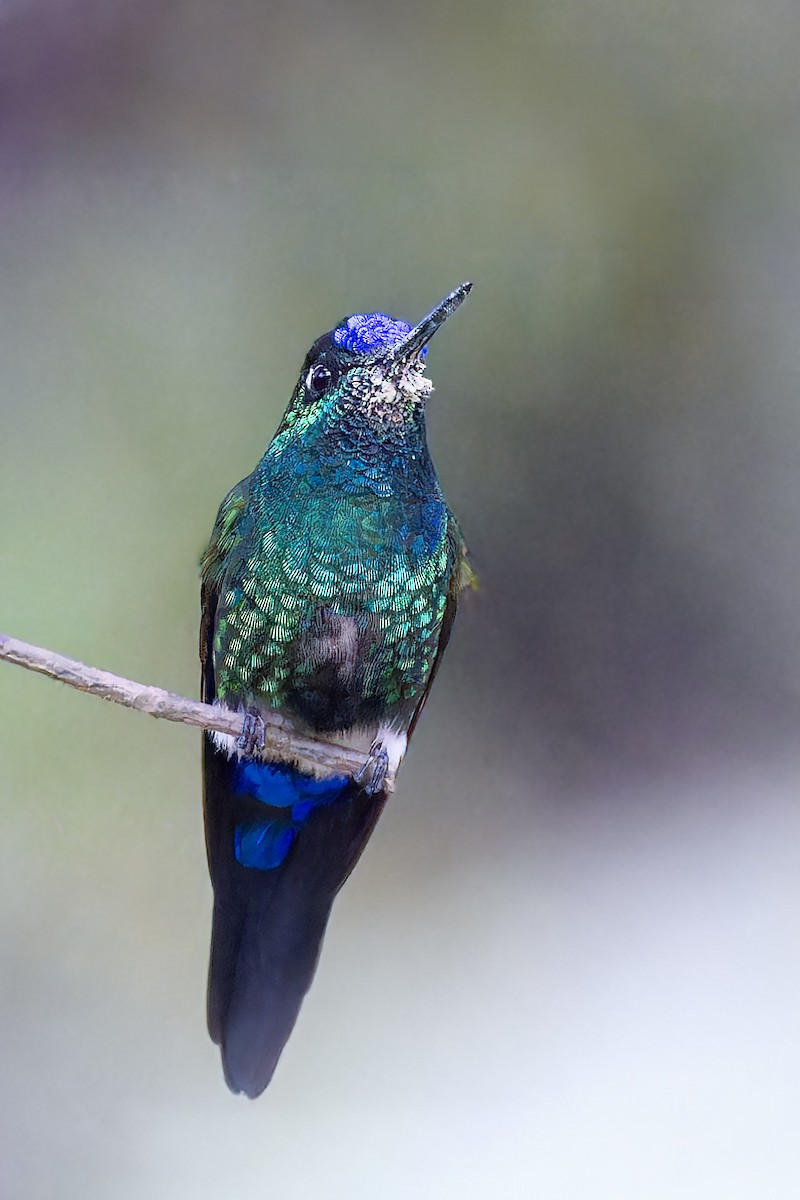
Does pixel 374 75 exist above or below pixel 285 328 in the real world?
above

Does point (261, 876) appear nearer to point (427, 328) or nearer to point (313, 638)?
point (313, 638)

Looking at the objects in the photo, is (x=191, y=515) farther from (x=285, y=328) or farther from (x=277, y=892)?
(x=277, y=892)

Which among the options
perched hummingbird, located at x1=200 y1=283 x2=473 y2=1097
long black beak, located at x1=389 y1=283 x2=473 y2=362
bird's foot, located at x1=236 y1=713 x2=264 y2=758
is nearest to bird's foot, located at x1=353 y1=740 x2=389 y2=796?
perched hummingbird, located at x1=200 y1=283 x2=473 y2=1097

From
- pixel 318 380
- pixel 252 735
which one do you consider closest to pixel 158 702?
pixel 252 735

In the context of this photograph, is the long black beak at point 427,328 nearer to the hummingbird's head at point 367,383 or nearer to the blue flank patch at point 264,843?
the hummingbird's head at point 367,383

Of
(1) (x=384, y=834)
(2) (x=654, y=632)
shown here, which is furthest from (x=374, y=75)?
(1) (x=384, y=834)

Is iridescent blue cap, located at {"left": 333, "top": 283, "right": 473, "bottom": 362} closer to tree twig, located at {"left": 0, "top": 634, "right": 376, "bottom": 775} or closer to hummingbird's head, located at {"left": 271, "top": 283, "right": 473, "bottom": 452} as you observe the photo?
hummingbird's head, located at {"left": 271, "top": 283, "right": 473, "bottom": 452}

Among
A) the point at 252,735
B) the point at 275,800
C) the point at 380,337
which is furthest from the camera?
the point at 275,800
